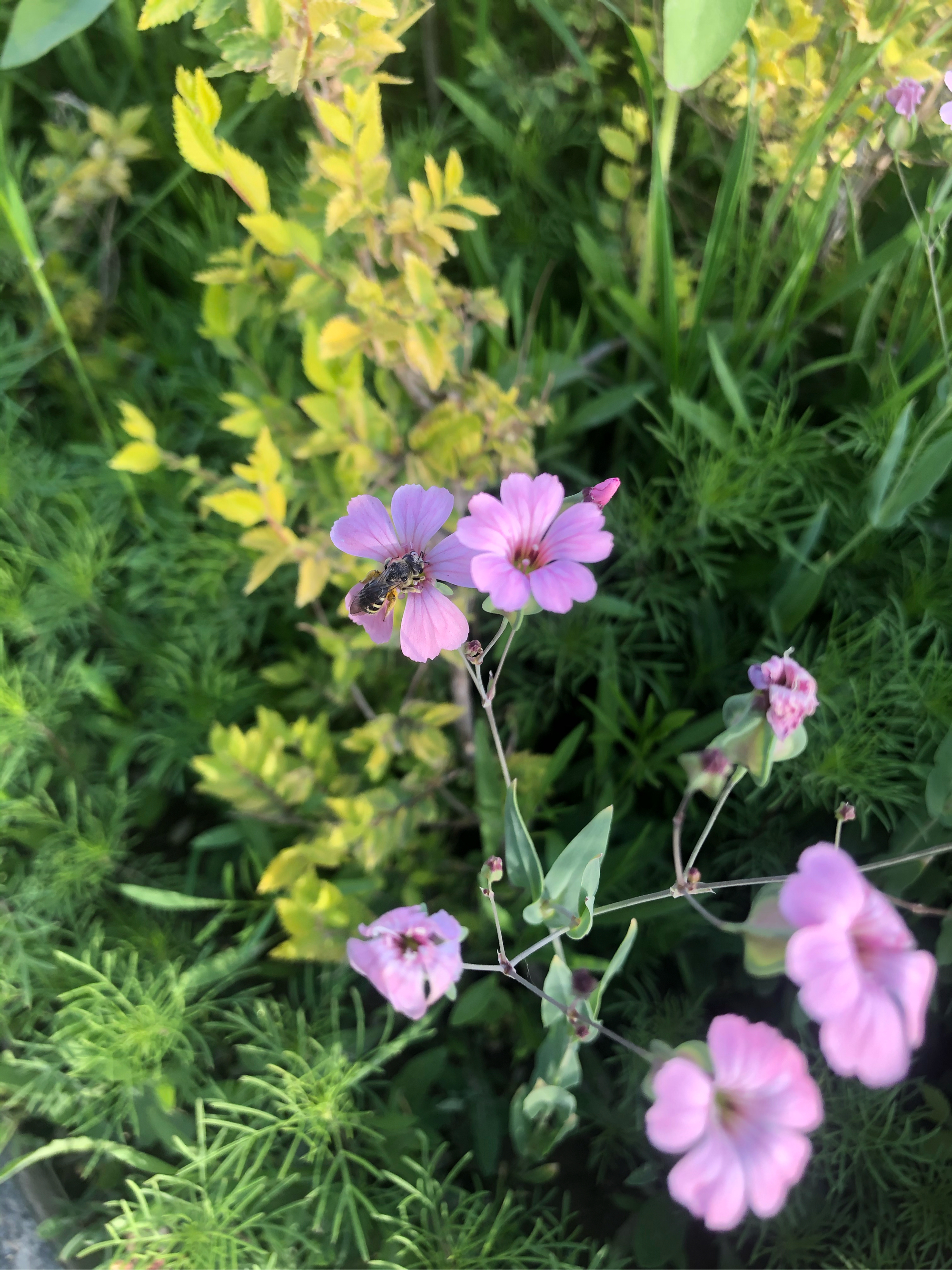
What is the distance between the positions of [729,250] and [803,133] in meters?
0.15

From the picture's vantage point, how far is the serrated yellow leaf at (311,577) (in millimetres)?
853

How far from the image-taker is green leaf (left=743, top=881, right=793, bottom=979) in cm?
47

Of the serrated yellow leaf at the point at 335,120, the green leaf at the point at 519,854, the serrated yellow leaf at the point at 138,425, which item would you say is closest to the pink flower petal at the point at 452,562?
the green leaf at the point at 519,854

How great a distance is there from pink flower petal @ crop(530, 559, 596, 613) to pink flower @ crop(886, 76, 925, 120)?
596mm

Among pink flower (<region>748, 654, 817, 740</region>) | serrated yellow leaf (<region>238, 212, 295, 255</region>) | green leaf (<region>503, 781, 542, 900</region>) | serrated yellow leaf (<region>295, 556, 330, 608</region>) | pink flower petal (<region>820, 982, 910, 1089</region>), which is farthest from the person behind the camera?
serrated yellow leaf (<region>295, 556, 330, 608</region>)

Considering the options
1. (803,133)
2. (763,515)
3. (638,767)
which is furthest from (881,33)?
(638,767)

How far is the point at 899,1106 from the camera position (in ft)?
2.77

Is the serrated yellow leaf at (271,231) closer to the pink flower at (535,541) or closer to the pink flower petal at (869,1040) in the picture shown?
the pink flower at (535,541)

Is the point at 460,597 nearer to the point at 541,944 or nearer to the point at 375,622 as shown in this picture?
the point at 375,622

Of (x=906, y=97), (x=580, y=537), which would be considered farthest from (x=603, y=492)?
(x=906, y=97)

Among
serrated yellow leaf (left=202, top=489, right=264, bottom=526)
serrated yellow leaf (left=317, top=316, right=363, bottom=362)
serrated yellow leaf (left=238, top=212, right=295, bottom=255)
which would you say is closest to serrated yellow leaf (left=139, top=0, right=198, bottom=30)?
serrated yellow leaf (left=238, top=212, right=295, bottom=255)

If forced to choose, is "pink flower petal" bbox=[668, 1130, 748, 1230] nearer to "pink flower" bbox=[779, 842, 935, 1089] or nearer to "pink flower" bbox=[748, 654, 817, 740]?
"pink flower" bbox=[779, 842, 935, 1089]

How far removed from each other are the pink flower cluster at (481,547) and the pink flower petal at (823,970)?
222 mm

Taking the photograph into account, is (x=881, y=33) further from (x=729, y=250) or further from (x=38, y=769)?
(x=38, y=769)
